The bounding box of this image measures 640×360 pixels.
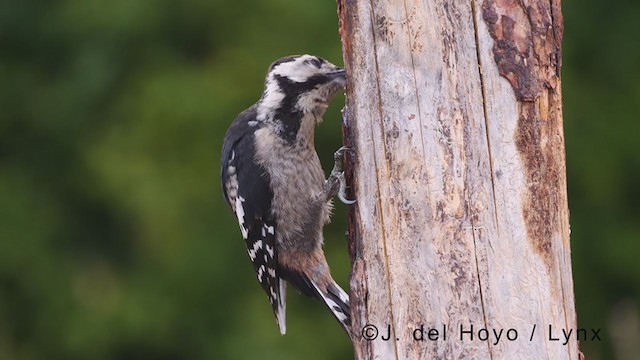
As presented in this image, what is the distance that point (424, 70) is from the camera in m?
2.94

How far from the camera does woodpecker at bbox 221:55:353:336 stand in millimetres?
4215

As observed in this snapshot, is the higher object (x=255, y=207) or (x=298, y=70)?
(x=298, y=70)

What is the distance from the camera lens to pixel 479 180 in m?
2.90

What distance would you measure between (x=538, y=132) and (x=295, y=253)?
A: 6.00ft

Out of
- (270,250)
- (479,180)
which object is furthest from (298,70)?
(479,180)

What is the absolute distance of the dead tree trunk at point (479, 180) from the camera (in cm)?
289

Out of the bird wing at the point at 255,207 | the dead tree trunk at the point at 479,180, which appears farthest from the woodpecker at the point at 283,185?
the dead tree trunk at the point at 479,180

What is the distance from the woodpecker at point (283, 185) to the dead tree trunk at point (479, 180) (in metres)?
1.18

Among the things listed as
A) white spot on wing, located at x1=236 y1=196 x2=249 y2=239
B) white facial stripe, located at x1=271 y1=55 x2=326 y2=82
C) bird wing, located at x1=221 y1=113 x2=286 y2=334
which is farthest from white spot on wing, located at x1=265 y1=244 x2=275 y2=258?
white facial stripe, located at x1=271 y1=55 x2=326 y2=82

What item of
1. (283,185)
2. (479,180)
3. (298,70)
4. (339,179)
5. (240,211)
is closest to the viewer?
(479,180)

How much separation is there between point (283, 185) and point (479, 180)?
64.0 inches

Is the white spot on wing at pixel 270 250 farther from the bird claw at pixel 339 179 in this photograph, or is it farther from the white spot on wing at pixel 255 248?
the bird claw at pixel 339 179

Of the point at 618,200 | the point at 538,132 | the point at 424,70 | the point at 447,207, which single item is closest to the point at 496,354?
the point at 447,207

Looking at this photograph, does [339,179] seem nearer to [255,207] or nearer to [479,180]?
[255,207]
